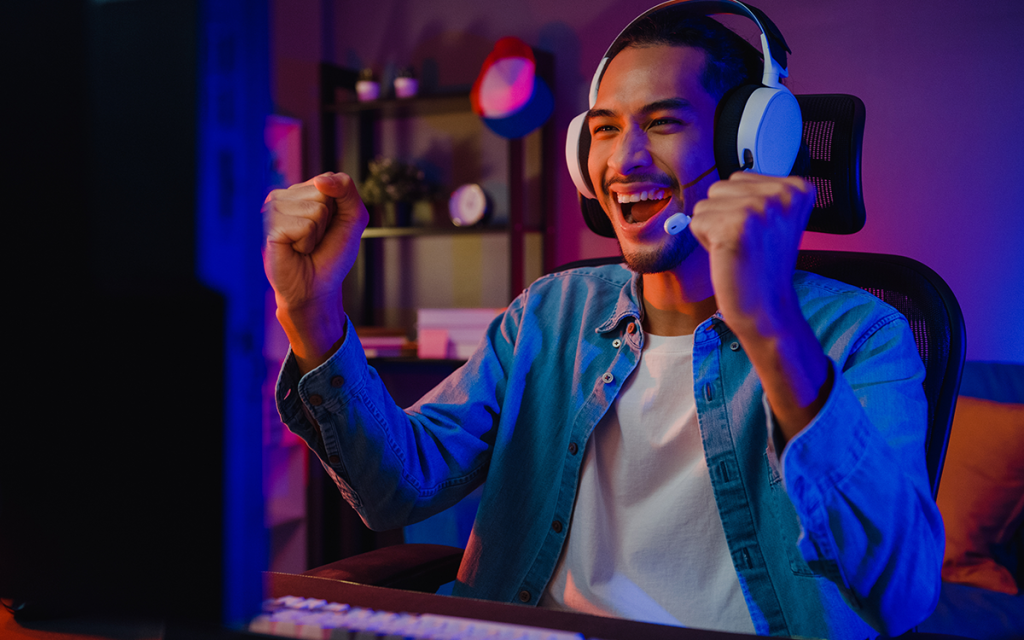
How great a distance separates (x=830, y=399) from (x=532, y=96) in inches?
95.4

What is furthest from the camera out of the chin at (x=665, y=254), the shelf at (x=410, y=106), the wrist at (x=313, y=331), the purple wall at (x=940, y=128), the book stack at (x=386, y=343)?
A: the shelf at (x=410, y=106)

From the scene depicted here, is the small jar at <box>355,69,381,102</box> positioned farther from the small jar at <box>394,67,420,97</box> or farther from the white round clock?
the white round clock

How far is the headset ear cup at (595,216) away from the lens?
118 cm

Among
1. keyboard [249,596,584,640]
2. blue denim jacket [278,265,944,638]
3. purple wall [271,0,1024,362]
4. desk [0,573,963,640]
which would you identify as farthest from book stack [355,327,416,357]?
keyboard [249,596,584,640]

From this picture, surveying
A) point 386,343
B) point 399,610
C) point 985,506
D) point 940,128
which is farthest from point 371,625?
point 940,128

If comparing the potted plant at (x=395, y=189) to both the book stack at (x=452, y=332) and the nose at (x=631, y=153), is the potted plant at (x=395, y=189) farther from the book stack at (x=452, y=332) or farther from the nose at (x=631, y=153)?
the nose at (x=631, y=153)

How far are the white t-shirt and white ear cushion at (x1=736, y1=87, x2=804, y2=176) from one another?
27cm

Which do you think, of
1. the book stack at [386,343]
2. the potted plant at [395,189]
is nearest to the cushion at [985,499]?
the book stack at [386,343]

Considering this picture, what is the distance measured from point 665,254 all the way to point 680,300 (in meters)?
0.09

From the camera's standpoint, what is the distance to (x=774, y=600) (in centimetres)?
89

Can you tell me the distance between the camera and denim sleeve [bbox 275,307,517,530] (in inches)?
34.0

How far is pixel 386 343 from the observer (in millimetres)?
2852

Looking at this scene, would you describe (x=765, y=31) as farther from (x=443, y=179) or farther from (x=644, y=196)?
(x=443, y=179)

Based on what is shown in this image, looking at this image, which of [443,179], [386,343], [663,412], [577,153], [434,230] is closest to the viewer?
[663,412]
